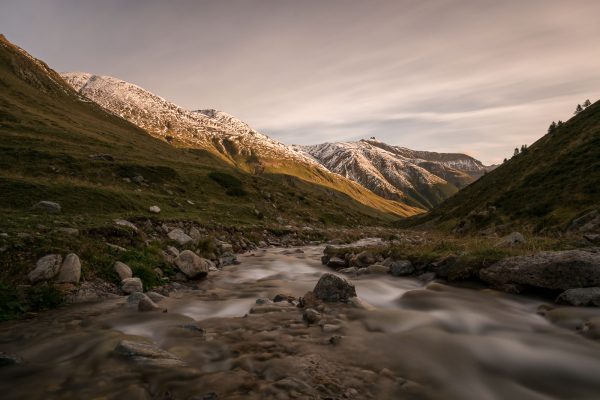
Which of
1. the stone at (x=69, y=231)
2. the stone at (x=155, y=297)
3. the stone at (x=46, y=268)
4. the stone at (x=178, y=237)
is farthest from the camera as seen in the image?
the stone at (x=178, y=237)

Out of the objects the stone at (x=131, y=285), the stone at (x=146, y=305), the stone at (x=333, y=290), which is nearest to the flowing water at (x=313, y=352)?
the stone at (x=146, y=305)

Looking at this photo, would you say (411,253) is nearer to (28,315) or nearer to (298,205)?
(28,315)

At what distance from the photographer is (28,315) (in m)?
8.65

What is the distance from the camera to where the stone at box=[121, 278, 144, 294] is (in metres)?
11.2

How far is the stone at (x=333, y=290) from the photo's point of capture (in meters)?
10.4

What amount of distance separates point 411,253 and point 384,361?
33.9 feet

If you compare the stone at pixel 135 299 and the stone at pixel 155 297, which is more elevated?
the stone at pixel 135 299

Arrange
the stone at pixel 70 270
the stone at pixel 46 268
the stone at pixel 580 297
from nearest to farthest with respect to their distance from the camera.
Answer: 1. the stone at pixel 580 297
2. the stone at pixel 46 268
3. the stone at pixel 70 270

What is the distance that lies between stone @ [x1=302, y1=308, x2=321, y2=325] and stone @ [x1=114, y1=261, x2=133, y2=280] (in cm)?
680

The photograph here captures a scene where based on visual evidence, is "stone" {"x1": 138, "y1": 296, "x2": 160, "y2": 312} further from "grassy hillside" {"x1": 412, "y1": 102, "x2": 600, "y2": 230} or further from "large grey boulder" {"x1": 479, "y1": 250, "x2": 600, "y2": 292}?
"grassy hillside" {"x1": 412, "y1": 102, "x2": 600, "y2": 230}

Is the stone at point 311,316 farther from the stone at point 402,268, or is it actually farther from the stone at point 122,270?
the stone at point 402,268

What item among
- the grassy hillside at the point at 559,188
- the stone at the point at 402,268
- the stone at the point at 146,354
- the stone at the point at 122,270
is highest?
the grassy hillside at the point at 559,188

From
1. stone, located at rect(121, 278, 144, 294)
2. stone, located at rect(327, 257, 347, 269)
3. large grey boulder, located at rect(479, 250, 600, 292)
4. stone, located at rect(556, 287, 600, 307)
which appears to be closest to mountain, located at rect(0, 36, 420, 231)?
stone, located at rect(121, 278, 144, 294)

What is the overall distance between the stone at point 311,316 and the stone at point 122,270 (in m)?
6.80
